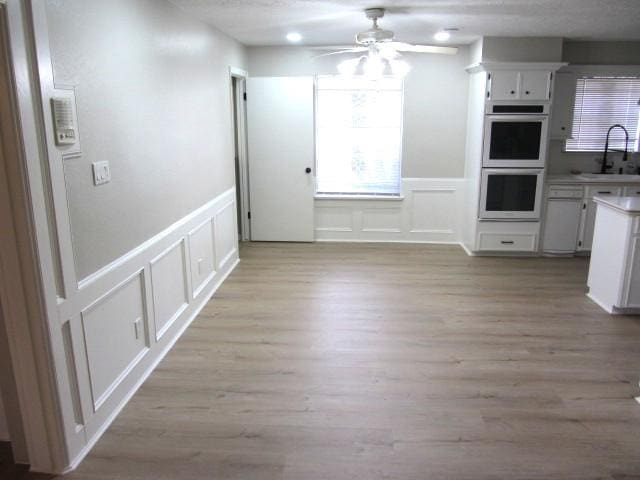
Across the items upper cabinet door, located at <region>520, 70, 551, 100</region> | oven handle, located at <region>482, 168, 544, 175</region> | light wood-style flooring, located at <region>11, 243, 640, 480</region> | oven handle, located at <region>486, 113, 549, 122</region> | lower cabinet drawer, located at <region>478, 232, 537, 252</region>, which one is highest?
upper cabinet door, located at <region>520, 70, 551, 100</region>

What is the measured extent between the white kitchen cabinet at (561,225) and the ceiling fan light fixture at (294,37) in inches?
130

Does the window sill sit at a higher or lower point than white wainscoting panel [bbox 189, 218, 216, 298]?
higher

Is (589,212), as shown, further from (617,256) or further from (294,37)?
(294,37)

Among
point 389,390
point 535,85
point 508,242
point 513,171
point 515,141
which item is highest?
point 535,85

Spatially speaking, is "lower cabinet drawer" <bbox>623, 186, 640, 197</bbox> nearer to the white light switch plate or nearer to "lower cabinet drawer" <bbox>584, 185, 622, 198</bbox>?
"lower cabinet drawer" <bbox>584, 185, 622, 198</bbox>

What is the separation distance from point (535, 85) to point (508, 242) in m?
1.72

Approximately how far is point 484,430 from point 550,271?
3.15 m

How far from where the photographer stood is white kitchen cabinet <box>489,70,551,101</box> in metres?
5.20

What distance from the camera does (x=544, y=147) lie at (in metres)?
5.36

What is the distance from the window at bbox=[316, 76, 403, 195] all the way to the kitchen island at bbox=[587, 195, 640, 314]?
2.55 metres

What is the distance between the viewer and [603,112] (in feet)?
19.2

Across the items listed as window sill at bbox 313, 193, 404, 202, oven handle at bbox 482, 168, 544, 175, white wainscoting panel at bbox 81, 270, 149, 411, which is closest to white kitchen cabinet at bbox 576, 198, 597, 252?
oven handle at bbox 482, 168, 544, 175

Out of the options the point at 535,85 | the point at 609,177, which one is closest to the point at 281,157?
the point at 535,85

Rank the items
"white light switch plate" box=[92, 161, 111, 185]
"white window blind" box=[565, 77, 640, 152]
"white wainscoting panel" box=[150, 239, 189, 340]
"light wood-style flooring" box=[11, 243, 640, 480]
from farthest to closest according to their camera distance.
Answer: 1. "white window blind" box=[565, 77, 640, 152]
2. "white wainscoting panel" box=[150, 239, 189, 340]
3. "white light switch plate" box=[92, 161, 111, 185]
4. "light wood-style flooring" box=[11, 243, 640, 480]
